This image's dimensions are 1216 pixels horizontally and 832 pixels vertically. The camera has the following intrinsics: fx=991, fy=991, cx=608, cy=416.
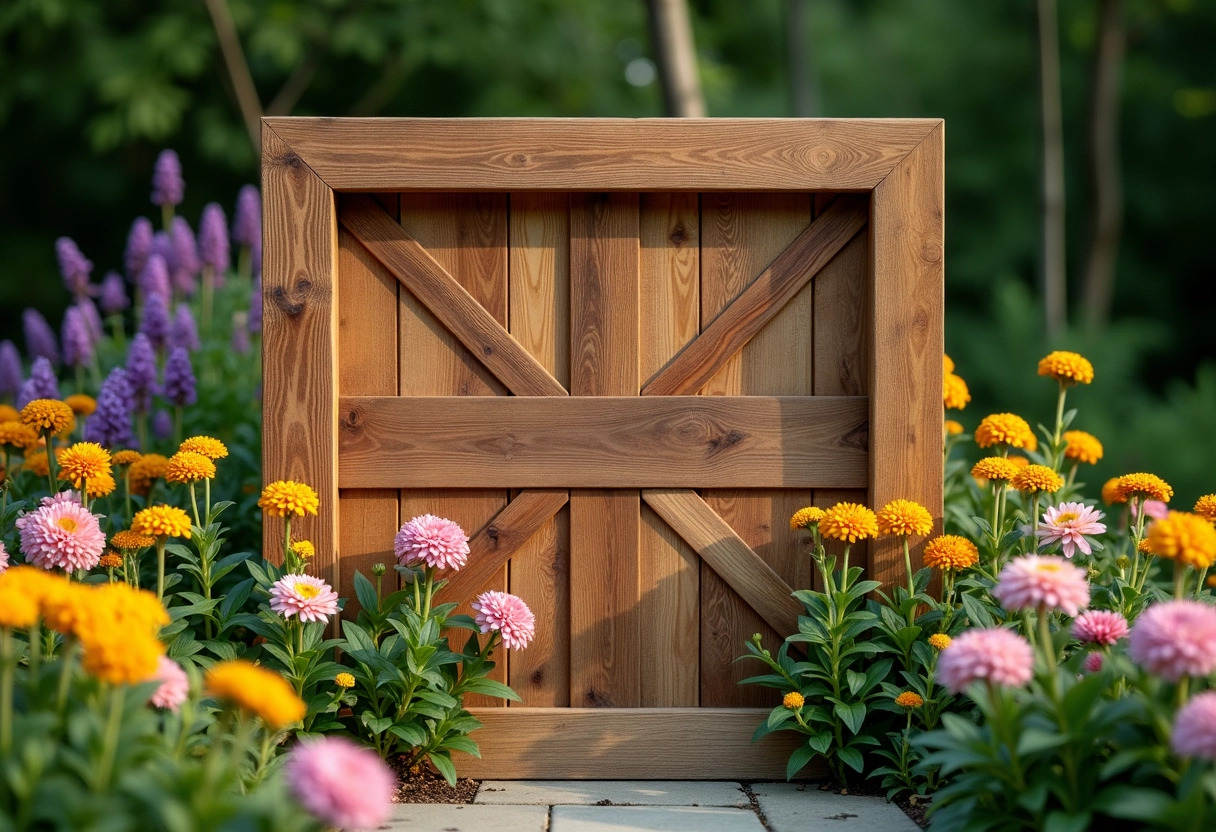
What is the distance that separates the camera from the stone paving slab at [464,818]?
244 cm

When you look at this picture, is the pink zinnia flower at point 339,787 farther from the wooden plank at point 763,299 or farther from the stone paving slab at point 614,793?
the wooden plank at point 763,299

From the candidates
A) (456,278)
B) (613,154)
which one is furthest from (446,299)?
(613,154)

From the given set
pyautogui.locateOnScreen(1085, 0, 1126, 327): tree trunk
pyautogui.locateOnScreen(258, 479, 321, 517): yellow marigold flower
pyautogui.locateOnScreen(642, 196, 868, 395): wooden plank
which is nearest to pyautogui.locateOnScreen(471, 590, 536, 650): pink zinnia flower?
pyautogui.locateOnScreen(258, 479, 321, 517): yellow marigold flower

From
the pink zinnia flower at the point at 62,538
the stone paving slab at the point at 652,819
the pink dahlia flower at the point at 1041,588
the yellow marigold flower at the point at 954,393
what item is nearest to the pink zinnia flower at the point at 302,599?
the pink zinnia flower at the point at 62,538

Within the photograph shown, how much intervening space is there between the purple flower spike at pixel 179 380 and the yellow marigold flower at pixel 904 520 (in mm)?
2403

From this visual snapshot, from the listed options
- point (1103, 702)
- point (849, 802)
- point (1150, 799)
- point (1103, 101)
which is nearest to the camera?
point (1150, 799)

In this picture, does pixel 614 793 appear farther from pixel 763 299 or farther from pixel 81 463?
pixel 81 463

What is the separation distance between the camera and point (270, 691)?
160 centimetres

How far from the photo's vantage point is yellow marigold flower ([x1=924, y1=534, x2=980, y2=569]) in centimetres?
277

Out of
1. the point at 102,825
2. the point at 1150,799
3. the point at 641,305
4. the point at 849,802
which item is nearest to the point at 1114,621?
the point at 1150,799

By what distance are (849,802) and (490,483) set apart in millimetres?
1354

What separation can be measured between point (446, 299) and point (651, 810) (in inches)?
62.5

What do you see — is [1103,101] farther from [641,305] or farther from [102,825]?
[102,825]

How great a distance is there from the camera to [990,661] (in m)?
1.92
